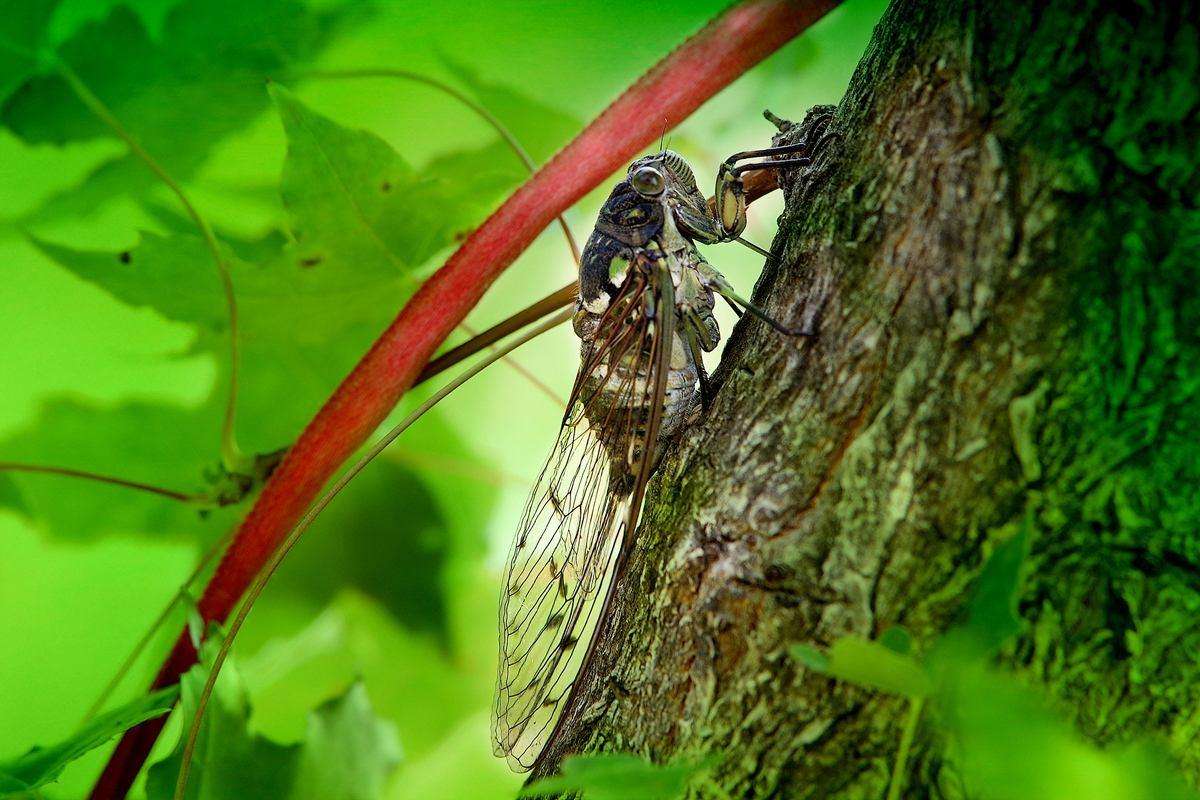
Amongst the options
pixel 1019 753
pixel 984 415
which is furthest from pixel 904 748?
pixel 984 415

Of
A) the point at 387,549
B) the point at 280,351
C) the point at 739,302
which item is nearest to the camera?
the point at 739,302

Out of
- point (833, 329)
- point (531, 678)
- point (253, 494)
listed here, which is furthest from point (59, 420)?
point (833, 329)

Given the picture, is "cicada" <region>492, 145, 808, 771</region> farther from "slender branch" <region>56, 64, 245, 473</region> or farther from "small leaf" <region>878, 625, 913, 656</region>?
"slender branch" <region>56, 64, 245, 473</region>

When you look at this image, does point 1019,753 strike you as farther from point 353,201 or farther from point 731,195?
point 353,201

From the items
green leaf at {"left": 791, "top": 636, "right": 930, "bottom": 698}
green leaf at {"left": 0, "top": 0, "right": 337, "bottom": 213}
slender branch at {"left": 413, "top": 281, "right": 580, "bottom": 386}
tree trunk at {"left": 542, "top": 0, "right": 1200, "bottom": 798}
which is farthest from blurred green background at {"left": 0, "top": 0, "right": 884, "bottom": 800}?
green leaf at {"left": 791, "top": 636, "right": 930, "bottom": 698}

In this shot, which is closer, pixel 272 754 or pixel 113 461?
pixel 272 754

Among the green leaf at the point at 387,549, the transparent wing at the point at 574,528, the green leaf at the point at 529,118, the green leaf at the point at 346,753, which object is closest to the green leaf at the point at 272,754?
the green leaf at the point at 346,753
